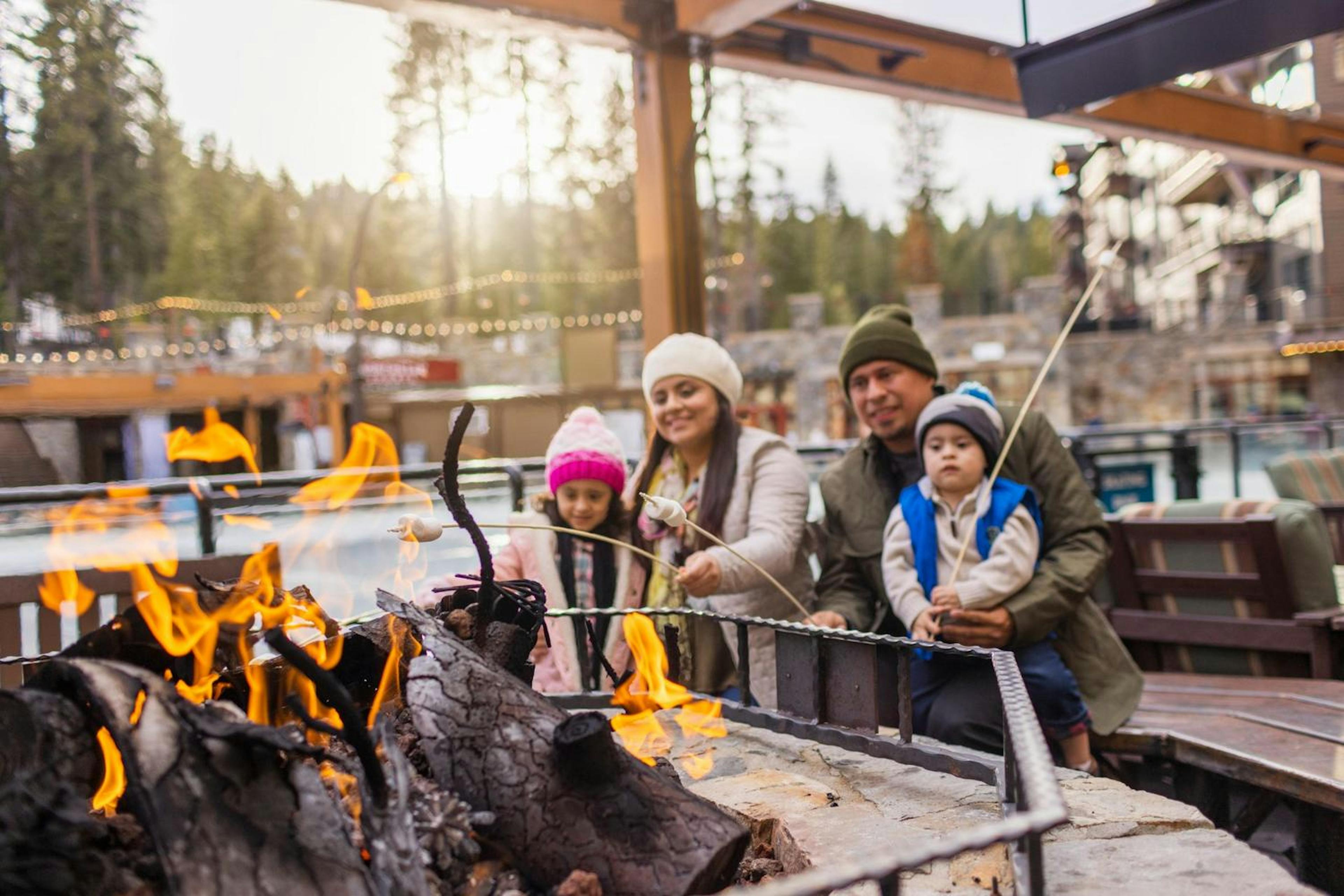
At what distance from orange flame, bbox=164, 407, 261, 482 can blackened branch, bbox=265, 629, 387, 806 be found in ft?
2.87

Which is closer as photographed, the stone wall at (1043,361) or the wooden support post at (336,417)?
the wooden support post at (336,417)

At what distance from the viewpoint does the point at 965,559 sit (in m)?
2.87

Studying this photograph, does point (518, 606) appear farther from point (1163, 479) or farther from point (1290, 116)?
point (1163, 479)

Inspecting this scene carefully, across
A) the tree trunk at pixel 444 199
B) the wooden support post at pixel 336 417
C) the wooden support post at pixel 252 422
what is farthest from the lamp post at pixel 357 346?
the tree trunk at pixel 444 199

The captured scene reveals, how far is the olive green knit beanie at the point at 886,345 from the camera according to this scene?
317 centimetres

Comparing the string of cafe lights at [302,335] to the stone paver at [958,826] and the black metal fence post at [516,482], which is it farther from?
the stone paver at [958,826]

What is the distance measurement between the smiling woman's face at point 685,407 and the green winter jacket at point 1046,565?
52 cm

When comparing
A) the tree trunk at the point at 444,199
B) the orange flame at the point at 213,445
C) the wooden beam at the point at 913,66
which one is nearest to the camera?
the orange flame at the point at 213,445

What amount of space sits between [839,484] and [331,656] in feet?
6.63

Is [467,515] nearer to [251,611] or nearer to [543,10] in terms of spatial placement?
[251,611]

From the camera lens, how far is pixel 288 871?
1.26 meters

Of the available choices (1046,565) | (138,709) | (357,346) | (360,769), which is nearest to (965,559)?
(1046,565)

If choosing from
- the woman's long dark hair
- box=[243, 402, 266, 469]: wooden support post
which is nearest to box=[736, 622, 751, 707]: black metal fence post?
the woman's long dark hair

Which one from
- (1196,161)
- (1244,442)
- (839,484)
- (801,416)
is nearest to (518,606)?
(839,484)
